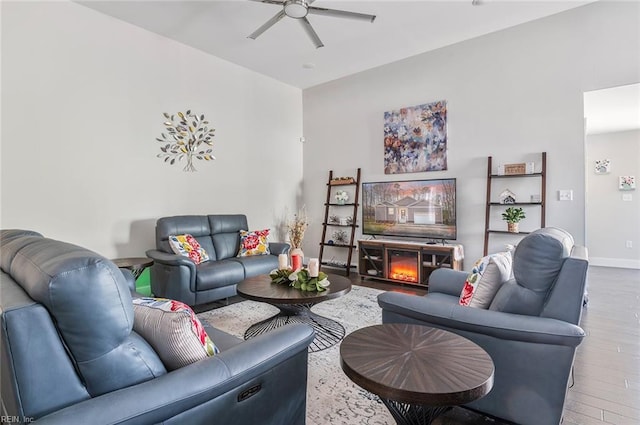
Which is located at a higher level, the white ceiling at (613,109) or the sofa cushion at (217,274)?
the white ceiling at (613,109)

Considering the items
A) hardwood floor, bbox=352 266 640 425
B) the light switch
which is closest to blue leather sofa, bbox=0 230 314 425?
hardwood floor, bbox=352 266 640 425

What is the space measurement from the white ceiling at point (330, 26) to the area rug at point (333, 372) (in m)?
3.26

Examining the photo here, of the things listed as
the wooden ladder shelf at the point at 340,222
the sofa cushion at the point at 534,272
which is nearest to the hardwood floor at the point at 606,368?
the sofa cushion at the point at 534,272

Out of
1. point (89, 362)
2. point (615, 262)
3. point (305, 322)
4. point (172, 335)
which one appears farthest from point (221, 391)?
point (615, 262)

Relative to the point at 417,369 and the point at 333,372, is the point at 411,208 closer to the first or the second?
the point at 333,372

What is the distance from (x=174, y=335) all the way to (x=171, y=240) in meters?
2.90

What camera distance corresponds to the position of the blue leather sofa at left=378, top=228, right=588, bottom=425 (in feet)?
4.75

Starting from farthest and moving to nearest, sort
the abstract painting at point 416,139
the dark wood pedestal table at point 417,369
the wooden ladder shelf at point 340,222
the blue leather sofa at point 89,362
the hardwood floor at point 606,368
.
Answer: the wooden ladder shelf at point 340,222
the abstract painting at point 416,139
the hardwood floor at point 606,368
the dark wood pedestal table at point 417,369
the blue leather sofa at point 89,362

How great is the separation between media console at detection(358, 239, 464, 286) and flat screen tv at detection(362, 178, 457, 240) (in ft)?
0.75

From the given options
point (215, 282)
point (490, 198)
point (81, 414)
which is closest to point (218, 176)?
point (215, 282)

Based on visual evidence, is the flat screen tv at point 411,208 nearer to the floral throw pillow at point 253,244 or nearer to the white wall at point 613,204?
the floral throw pillow at point 253,244

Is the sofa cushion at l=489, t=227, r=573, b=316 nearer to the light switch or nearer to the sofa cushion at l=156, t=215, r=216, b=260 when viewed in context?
the light switch

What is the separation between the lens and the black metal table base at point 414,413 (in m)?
1.29

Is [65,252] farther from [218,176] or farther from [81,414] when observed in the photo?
[218,176]
